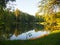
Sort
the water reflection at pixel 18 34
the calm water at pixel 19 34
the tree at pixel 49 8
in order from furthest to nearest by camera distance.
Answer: the tree at pixel 49 8 < the water reflection at pixel 18 34 < the calm water at pixel 19 34

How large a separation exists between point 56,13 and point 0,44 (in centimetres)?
2745

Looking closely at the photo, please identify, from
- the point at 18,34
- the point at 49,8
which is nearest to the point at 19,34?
the point at 18,34

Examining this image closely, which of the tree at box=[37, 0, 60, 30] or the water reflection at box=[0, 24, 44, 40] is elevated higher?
the tree at box=[37, 0, 60, 30]

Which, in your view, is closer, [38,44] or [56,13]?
[38,44]

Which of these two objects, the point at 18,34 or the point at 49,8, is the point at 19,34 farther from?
the point at 49,8

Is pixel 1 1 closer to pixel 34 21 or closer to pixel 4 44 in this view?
pixel 4 44

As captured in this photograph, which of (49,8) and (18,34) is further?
(18,34)

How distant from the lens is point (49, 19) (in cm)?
3991

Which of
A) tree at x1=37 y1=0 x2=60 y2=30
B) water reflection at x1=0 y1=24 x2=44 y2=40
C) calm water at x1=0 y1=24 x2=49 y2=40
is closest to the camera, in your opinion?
calm water at x1=0 y1=24 x2=49 y2=40

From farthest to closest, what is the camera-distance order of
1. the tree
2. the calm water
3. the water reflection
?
1. the tree
2. the water reflection
3. the calm water

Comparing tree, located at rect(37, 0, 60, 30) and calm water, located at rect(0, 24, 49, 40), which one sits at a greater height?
tree, located at rect(37, 0, 60, 30)

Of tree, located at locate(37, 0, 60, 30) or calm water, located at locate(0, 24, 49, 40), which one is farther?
tree, located at locate(37, 0, 60, 30)

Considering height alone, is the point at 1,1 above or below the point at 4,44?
above

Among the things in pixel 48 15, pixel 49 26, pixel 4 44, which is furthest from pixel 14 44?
pixel 49 26
